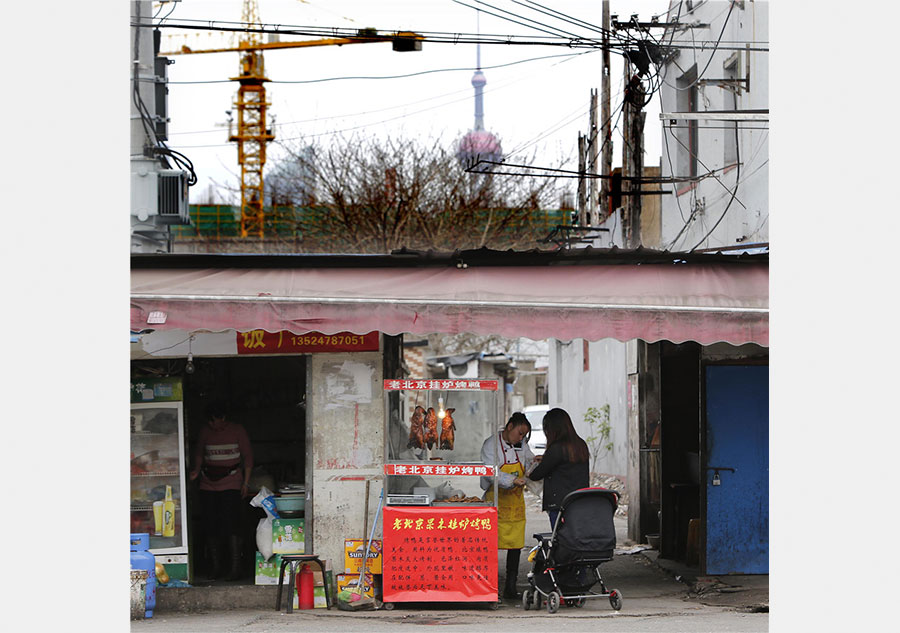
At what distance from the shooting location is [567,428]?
10062mm

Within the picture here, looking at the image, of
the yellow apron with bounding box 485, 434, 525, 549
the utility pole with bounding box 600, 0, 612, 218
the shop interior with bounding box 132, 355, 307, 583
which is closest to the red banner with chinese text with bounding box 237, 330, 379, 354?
the yellow apron with bounding box 485, 434, 525, 549

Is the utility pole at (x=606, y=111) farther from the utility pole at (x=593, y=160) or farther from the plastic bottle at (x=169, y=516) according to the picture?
the plastic bottle at (x=169, y=516)

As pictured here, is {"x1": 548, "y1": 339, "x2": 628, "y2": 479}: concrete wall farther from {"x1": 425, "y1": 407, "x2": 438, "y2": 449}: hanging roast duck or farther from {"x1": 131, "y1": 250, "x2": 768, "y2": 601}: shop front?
{"x1": 131, "y1": 250, "x2": 768, "y2": 601}: shop front

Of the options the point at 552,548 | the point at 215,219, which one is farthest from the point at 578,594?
the point at 215,219

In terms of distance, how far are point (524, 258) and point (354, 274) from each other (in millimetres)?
1460

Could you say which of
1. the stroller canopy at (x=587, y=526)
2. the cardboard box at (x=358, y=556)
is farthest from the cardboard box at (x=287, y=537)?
the stroller canopy at (x=587, y=526)

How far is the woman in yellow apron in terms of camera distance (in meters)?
10.0

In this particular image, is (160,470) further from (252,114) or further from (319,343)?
(252,114)

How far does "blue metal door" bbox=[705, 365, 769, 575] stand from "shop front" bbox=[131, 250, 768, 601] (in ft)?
7.62

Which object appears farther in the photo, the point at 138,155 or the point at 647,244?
the point at 647,244

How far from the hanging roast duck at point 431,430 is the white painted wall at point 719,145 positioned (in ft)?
19.8

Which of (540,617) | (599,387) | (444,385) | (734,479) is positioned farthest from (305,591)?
(599,387)

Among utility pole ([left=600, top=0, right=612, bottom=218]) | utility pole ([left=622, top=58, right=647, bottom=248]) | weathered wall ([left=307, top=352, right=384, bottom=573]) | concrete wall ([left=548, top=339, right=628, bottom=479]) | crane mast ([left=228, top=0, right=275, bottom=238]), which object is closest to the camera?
weathered wall ([left=307, top=352, right=384, bottom=573])

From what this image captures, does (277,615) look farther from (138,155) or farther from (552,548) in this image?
(138,155)
